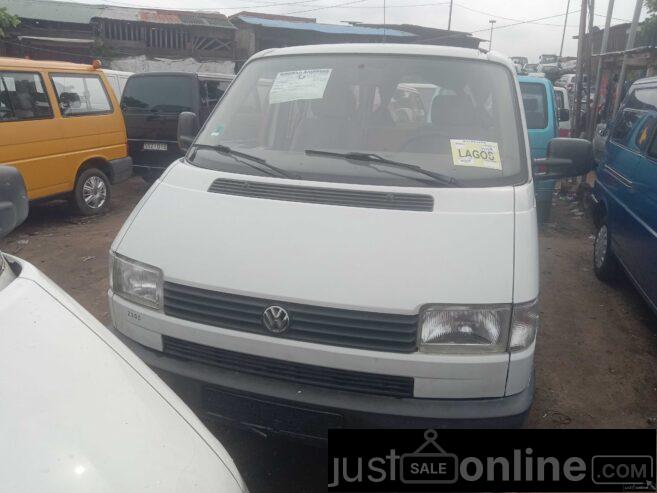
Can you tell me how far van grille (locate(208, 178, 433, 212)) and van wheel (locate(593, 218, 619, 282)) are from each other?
347 cm

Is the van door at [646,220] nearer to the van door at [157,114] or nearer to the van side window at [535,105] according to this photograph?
the van side window at [535,105]

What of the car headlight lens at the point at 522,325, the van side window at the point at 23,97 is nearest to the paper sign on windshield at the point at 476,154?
the car headlight lens at the point at 522,325

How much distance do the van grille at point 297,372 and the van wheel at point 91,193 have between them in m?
5.69

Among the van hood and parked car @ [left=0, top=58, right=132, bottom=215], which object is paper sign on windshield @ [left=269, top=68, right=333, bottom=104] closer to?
the van hood

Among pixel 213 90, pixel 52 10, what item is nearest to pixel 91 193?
pixel 213 90

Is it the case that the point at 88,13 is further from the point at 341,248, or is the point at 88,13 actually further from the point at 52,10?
the point at 341,248

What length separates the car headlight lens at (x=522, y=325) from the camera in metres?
2.18

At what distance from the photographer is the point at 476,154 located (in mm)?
2785

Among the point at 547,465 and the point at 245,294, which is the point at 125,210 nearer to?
the point at 245,294

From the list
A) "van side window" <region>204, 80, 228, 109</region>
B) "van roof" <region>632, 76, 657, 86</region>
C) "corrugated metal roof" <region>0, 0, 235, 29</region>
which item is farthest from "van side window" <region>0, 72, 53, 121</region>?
"corrugated metal roof" <region>0, 0, 235, 29</region>

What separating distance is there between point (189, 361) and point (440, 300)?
112cm

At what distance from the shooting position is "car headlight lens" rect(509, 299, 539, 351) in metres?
2.18

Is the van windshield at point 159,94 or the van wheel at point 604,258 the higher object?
the van windshield at point 159,94

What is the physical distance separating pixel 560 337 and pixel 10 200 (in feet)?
12.6
